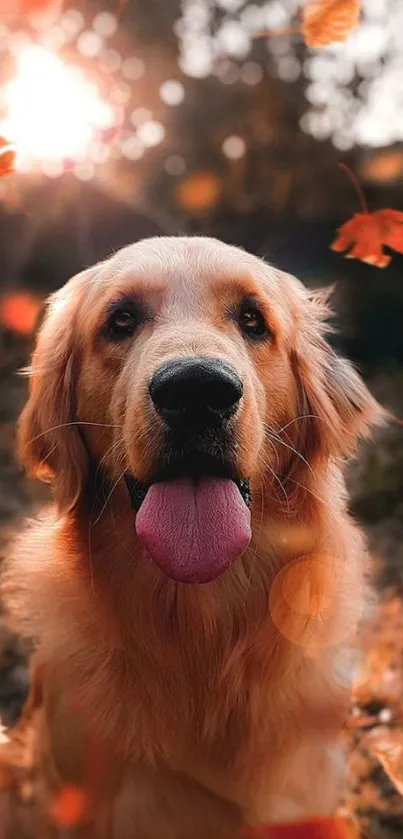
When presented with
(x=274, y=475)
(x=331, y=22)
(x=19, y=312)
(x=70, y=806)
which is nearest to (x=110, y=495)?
(x=274, y=475)

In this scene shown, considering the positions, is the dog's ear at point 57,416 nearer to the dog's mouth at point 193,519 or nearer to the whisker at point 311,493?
the dog's mouth at point 193,519

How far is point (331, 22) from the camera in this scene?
75.4 inches


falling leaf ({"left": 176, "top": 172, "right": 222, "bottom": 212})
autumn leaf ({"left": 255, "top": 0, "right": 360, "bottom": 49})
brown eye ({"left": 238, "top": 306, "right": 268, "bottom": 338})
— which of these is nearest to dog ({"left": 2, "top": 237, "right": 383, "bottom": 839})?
brown eye ({"left": 238, "top": 306, "right": 268, "bottom": 338})

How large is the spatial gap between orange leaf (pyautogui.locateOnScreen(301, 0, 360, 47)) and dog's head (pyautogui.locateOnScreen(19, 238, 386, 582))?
611 millimetres

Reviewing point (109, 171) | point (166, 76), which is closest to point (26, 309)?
point (109, 171)

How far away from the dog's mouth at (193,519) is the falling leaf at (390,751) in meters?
1.33

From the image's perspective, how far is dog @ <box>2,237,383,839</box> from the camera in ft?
7.04

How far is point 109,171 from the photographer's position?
6.79 m

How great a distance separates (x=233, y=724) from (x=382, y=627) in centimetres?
208

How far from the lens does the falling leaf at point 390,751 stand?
2.70m

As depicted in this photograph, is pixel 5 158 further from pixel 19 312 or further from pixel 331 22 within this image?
pixel 19 312

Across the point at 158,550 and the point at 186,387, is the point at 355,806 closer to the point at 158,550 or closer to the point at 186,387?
the point at 158,550

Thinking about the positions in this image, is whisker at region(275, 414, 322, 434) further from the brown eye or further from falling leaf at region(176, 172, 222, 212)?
falling leaf at region(176, 172, 222, 212)

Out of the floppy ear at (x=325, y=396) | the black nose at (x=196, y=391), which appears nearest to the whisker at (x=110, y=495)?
the black nose at (x=196, y=391)
